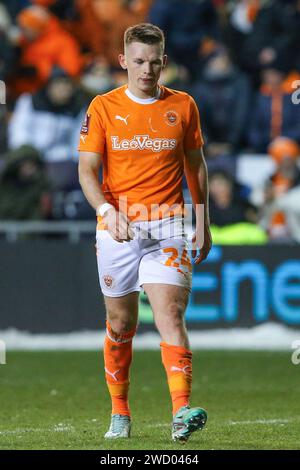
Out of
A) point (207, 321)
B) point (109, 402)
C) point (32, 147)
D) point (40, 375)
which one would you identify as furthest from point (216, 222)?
point (109, 402)

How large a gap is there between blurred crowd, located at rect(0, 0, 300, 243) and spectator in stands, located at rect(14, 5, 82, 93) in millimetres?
14

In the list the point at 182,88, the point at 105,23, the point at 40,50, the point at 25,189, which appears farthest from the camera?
the point at 105,23

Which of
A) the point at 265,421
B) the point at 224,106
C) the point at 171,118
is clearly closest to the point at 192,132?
the point at 171,118

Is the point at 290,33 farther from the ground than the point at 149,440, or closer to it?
farther from the ground

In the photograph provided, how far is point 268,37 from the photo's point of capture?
18.7 m

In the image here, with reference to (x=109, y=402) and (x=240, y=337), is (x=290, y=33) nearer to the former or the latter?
(x=240, y=337)

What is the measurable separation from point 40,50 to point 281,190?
4340mm

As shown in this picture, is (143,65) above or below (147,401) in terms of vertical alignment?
above

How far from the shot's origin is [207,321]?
49.3 feet

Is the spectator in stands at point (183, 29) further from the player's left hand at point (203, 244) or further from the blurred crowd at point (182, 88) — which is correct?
the player's left hand at point (203, 244)

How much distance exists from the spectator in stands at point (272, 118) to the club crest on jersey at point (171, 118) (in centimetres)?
1008

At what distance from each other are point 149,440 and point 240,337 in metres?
7.55

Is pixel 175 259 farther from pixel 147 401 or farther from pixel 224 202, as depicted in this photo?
pixel 224 202
